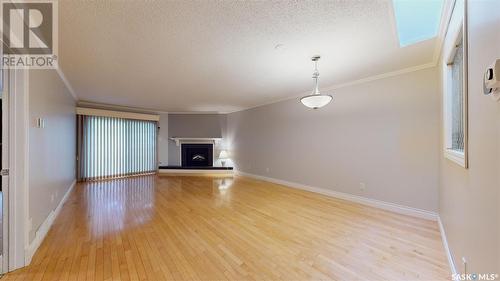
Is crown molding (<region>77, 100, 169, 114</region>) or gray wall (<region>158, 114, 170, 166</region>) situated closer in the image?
crown molding (<region>77, 100, 169, 114</region>)

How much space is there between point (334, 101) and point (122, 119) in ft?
21.3

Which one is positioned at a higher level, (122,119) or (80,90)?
(80,90)

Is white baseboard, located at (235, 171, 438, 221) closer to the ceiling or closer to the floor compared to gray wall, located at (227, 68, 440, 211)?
closer to the floor

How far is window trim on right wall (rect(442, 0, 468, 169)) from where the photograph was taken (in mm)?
1415

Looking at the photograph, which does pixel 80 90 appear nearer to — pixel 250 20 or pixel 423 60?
pixel 250 20

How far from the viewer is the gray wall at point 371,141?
3.07 m

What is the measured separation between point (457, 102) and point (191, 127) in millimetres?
7240

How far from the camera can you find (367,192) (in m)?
3.71

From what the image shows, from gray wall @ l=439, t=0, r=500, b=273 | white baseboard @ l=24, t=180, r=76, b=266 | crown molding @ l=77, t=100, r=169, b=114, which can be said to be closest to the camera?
gray wall @ l=439, t=0, r=500, b=273

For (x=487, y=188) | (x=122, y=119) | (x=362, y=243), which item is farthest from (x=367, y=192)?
(x=122, y=119)

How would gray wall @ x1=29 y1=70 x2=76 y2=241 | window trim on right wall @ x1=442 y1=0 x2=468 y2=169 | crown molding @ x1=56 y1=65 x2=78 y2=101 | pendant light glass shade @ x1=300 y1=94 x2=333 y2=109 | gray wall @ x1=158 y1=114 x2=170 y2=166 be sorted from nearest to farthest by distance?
1. window trim on right wall @ x1=442 y1=0 x2=468 y2=169
2. gray wall @ x1=29 y1=70 x2=76 y2=241
3. pendant light glass shade @ x1=300 y1=94 x2=333 y2=109
4. crown molding @ x1=56 y1=65 x2=78 y2=101
5. gray wall @ x1=158 y1=114 x2=170 y2=166

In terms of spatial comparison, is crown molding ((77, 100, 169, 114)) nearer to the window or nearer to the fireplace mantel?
the fireplace mantel

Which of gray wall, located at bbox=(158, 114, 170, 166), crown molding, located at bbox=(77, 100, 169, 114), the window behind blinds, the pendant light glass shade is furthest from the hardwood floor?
gray wall, located at bbox=(158, 114, 170, 166)

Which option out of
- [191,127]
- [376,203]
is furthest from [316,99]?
[191,127]
